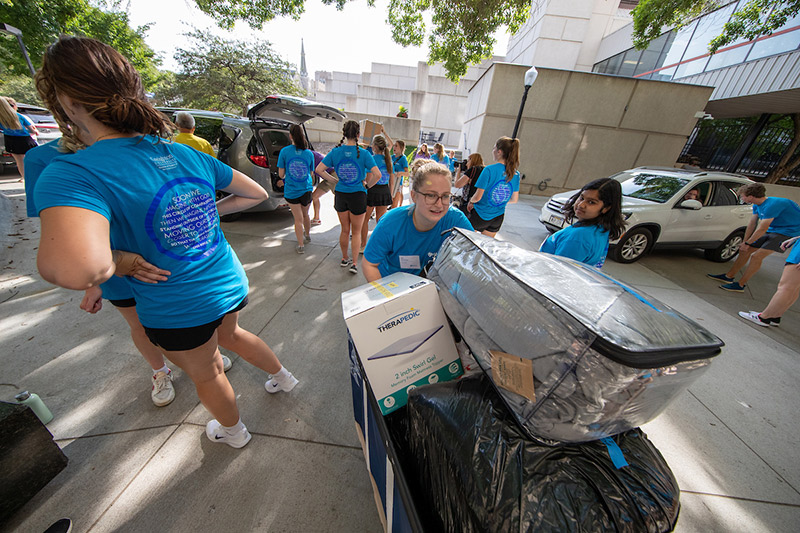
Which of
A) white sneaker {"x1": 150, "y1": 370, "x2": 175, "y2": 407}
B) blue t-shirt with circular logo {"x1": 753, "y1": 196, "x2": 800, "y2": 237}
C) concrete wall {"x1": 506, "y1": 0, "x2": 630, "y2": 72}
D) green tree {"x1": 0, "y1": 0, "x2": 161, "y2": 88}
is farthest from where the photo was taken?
concrete wall {"x1": 506, "y1": 0, "x2": 630, "y2": 72}

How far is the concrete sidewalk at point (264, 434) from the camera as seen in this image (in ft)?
4.49

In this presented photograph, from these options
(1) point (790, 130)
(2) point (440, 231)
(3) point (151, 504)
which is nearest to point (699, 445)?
(2) point (440, 231)

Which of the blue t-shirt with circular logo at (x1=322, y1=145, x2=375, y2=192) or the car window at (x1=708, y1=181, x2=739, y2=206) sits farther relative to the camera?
the car window at (x1=708, y1=181, x2=739, y2=206)

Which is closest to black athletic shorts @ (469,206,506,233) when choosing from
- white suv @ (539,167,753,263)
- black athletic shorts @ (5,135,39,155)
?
white suv @ (539,167,753,263)

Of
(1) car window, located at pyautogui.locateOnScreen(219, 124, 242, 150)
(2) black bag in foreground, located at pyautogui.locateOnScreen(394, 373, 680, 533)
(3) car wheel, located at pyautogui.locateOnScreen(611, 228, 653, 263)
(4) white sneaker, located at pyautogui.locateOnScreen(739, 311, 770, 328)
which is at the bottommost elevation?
(4) white sneaker, located at pyautogui.locateOnScreen(739, 311, 770, 328)

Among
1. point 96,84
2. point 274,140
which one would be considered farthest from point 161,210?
point 274,140

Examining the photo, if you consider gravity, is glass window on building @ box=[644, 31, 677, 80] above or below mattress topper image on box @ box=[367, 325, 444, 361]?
above

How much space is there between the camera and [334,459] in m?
1.61

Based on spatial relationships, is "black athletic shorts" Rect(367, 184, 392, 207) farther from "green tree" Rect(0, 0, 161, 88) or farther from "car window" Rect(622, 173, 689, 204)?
"green tree" Rect(0, 0, 161, 88)

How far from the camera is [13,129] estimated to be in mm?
4309

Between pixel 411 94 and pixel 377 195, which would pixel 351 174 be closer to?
pixel 377 195

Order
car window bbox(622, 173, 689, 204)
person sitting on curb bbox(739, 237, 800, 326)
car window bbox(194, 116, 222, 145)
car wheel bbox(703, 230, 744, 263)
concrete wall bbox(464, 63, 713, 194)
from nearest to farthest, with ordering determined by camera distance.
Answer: person sitting on curb bbox(739, 237, 800, 326), car window bbox(622, 173, 689, 204), car window bbox(194, 116, 222, 145), car wheel bbox(703, 230, 744, 263), concrete wall bbox(464, 63, 713, 194)

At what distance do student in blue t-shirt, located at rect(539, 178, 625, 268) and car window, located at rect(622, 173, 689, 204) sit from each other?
454cm

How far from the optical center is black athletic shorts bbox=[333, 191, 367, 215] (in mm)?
3480
